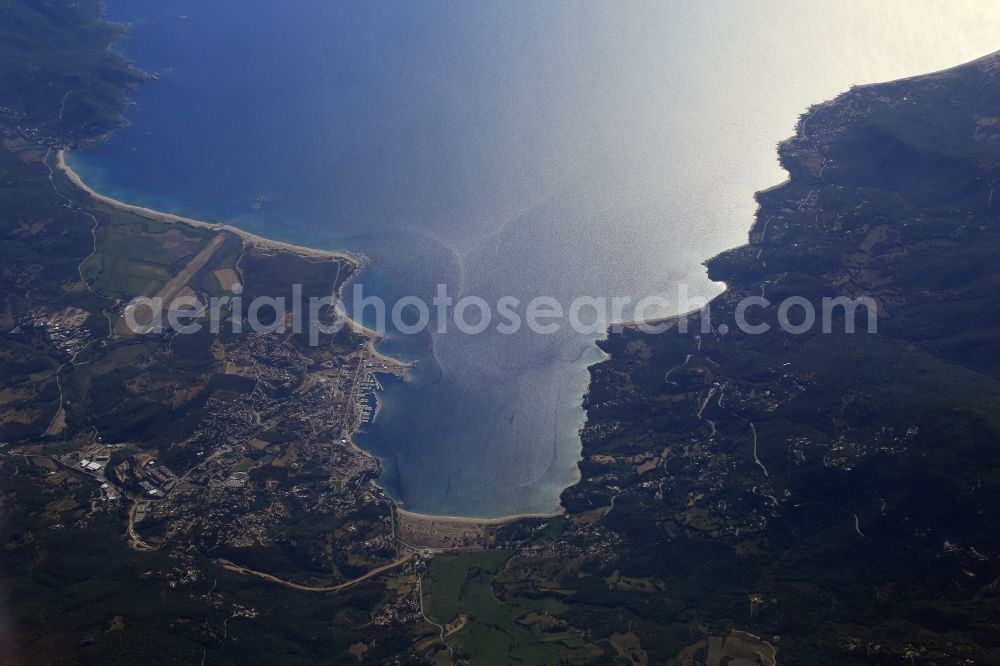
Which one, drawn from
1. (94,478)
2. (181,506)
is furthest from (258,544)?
(94,478)

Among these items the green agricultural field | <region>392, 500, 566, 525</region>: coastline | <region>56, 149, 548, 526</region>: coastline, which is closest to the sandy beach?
<region>56, 149, 548, 526</region>: coastline

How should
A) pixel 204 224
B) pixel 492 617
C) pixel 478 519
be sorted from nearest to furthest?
1. pixel 492 617
2. pixel 478 519
3. pixel 204 224

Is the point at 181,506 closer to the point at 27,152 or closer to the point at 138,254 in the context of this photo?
the point at 138,254

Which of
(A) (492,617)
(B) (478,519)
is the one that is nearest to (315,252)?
(B) (478,519)

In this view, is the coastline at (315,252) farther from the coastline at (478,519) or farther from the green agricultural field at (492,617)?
the green agricultural field at (492,617)

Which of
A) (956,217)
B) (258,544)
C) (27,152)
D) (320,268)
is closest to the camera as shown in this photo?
(258,544)

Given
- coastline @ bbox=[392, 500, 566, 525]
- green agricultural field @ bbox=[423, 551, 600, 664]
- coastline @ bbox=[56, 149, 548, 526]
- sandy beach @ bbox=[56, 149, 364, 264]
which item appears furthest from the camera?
sandy beach @ bbox=[56, 149, 364, 264]

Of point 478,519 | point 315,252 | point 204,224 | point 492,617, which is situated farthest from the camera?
point 204,224

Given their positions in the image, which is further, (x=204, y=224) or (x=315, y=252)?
(x=204, y=224)

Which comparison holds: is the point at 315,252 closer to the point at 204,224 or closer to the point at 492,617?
the point at 204,224

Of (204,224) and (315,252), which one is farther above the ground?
(204,224)

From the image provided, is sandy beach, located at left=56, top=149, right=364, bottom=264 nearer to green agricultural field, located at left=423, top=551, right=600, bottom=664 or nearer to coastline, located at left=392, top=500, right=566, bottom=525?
coastline, located at left=392, top=500, right=566, bottom=525
